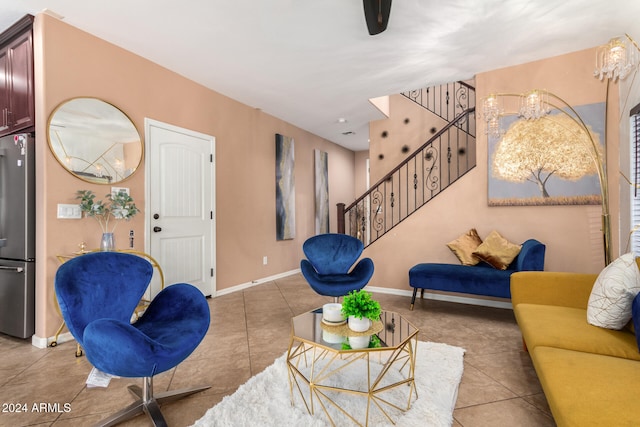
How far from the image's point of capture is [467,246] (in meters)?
3.88

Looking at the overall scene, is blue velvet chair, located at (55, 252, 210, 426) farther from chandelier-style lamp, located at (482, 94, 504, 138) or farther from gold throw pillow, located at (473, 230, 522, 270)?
chandelier-style lamp, located at (482, 94, 504, 138)

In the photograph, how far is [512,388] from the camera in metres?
2.02

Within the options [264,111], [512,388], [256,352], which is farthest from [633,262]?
[264,111]

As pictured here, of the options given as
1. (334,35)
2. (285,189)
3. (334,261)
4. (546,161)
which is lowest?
(334,261)

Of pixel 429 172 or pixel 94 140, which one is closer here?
pixel 94 140

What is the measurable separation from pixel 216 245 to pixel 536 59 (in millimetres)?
4547

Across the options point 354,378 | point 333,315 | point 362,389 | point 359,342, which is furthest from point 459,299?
point 359,342

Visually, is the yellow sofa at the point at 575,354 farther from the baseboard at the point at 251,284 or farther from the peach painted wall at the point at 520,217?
the baseboard at the point at 251,284

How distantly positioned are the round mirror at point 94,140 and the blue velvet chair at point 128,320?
1570 millimetres

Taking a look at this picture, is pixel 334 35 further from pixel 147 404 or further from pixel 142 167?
pixel 147 404

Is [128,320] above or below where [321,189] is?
below

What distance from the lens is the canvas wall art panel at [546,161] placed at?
3.44 metres

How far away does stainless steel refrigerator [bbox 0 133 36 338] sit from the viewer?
2764mm

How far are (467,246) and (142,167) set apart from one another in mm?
3864
